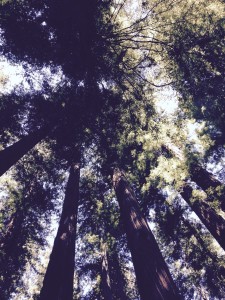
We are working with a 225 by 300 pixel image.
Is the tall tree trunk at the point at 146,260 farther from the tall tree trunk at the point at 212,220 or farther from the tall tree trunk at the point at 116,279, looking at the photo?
the tall tree trunk at the point at 116,279

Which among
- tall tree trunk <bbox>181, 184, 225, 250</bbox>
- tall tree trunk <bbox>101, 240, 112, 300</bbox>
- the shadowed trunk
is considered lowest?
tall tree trunk <bbox>181, 184, 225, 250</bbox>

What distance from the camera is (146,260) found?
4.68 m

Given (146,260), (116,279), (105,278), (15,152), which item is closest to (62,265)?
(146,260)

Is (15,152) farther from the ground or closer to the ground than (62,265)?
farther from the ground

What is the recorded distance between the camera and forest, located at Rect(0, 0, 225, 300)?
839 cm

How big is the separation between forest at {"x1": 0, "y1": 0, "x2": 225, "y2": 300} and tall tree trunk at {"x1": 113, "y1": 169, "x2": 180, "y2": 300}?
0.19ft

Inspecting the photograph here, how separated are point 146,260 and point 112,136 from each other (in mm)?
6599

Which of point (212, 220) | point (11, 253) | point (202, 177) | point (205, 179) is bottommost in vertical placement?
point (212, 220)

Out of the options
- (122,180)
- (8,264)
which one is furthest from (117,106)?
(8,264)

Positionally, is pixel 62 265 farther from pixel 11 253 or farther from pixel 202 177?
pixel 11 253

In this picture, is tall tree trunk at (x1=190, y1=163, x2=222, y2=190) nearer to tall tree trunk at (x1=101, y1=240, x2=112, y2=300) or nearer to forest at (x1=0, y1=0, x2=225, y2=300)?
forest at (x1=0, y1=0, x2=225, y2=300)

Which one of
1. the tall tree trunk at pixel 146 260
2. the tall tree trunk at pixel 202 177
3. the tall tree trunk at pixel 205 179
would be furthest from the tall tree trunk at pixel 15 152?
the tall tree trunk at pixel 202 177

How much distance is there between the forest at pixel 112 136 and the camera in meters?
8.39

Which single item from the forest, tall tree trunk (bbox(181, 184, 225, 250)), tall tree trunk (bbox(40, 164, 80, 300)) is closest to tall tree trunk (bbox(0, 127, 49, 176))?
the forest
